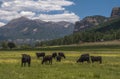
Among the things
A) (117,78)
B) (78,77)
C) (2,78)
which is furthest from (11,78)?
(117,78)

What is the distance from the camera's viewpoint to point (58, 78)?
30156 millimetres

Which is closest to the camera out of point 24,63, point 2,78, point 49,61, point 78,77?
point 2,78

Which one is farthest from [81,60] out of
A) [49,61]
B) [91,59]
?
[49,61]

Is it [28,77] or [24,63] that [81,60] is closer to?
[24,63]

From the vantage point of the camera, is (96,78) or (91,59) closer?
(96,78)

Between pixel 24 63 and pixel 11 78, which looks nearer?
pixel 11 78

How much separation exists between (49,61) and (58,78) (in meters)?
24.1

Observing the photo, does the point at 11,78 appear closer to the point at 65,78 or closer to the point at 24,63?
the point at 65,78

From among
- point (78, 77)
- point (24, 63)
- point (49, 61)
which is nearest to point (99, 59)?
point (49, 61)

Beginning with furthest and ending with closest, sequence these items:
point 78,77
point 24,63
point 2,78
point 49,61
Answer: point 49,61
point 24,63
point 78,77
point 2,78

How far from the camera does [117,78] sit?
30.9 metres

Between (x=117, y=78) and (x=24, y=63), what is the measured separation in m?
21.9

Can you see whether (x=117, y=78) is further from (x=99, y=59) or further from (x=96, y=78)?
(x=99, y=59)

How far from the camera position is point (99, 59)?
56.7 m
